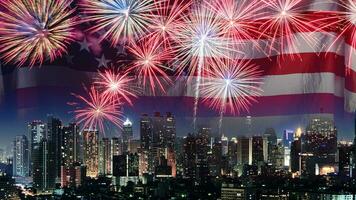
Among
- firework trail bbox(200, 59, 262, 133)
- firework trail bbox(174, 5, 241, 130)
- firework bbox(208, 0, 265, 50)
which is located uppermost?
firework bbox(208, 0, 265, 50)

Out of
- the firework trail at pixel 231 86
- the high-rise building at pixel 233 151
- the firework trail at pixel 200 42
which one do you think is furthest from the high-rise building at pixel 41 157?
the high-rise building at pixel 233 151

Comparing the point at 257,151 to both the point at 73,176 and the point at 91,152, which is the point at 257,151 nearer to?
the point at 91,152

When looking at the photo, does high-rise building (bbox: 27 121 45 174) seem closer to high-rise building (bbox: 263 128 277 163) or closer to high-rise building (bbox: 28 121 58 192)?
high-rise building (bbox: 28 121 58 192)

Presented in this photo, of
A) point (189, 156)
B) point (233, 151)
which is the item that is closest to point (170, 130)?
point (189, 156)

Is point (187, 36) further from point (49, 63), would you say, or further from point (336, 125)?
point (336, 125)

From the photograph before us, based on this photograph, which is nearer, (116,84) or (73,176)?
(116,84)

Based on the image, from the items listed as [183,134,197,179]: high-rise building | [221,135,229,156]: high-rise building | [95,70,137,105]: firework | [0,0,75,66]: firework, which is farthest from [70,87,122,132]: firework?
[221,135,229,156]: high-rise building

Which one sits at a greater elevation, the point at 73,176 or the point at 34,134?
→ the point at 34,134
